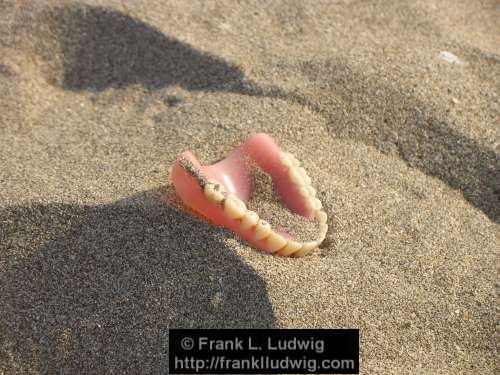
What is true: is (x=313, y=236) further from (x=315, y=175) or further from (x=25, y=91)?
(x=25, y=91)

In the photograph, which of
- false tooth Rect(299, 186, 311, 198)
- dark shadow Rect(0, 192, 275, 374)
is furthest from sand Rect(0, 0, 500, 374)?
false tooth Rect(299, 186, 311, 198)

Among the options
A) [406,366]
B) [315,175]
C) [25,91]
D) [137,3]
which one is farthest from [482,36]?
[25,91]

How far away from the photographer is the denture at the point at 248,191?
206 cm

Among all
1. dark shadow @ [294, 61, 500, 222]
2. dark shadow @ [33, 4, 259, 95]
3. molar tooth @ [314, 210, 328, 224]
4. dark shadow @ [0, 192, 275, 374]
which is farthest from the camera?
dark shadow @ [33, 4, 259, 95]

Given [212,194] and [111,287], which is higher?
[212,194]

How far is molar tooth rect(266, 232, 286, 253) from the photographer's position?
207 centimetres

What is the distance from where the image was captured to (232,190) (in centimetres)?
226

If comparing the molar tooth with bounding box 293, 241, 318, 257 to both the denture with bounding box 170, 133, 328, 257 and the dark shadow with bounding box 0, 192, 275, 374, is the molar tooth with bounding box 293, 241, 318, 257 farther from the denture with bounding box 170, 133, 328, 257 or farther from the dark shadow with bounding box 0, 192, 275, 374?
the dark shadow with bounding box 0, 192, 275, 374

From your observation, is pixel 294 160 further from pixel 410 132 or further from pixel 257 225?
pixel 410 132

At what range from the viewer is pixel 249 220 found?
6.73 feet

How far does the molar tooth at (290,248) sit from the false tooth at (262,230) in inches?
3.5

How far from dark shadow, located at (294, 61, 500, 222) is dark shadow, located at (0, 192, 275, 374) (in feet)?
3.12

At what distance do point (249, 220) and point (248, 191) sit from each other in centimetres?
27

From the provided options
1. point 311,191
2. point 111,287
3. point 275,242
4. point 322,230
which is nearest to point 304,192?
point 311,191
